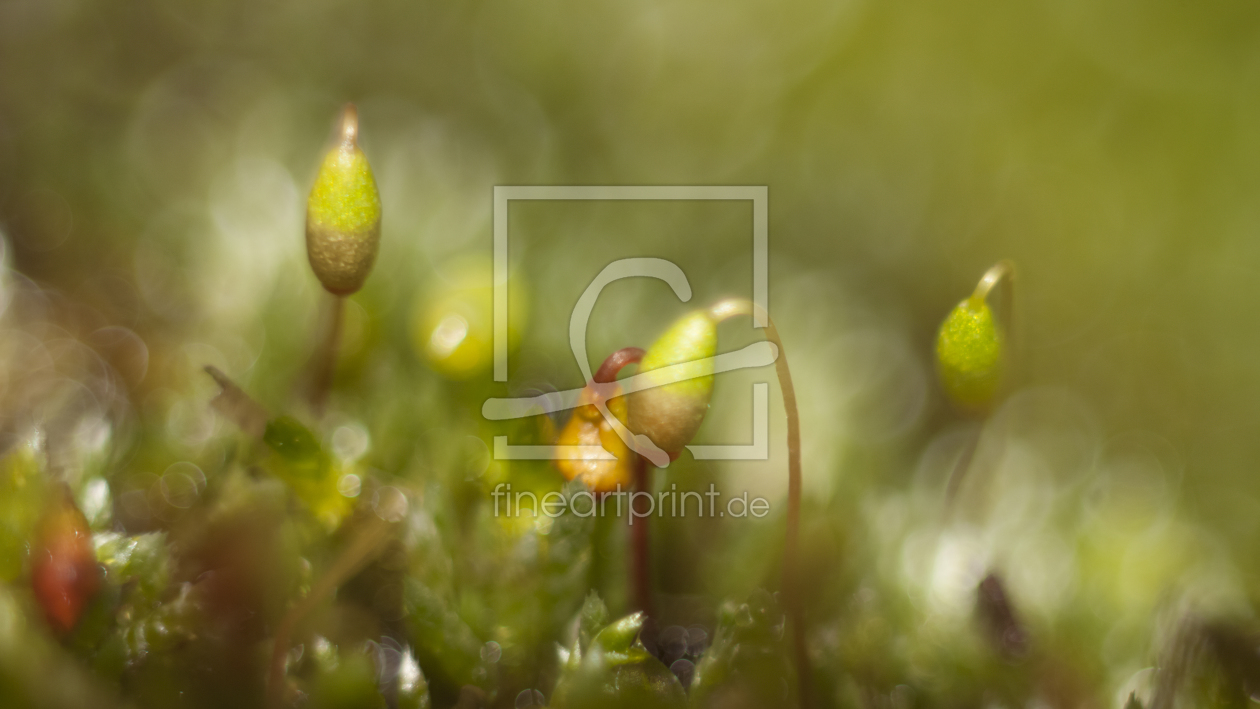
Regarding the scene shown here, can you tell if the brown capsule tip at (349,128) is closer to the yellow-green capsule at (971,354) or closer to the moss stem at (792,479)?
the moss stem at (792,479)

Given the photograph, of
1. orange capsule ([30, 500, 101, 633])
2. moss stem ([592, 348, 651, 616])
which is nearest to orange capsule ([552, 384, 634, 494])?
moss stem ([592, 348, 651, 616])

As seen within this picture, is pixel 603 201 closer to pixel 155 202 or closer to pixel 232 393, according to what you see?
pixel 155 202

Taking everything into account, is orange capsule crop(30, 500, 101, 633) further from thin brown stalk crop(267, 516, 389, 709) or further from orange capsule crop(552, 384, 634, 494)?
orange capsule crop(552, 384, 634, 494)

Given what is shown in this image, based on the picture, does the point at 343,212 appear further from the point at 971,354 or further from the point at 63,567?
the point at 971,354

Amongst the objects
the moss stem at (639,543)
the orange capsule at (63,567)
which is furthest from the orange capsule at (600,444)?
the orange capsule at (63,567)

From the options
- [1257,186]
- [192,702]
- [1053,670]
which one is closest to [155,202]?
[192,702]
